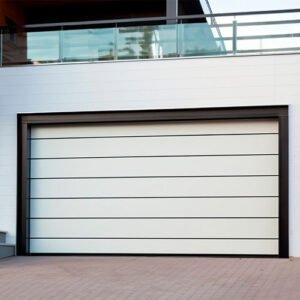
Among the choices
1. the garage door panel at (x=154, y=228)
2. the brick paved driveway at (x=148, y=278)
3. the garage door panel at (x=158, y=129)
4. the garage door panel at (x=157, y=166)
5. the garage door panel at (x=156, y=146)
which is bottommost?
the brick paved driveway at (x=148, y=278)

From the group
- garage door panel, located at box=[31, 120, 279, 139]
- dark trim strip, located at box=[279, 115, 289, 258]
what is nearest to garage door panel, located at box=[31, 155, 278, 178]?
dark trim strip, located at box=[279, 115, 289, 258]

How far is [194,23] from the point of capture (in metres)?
12.7

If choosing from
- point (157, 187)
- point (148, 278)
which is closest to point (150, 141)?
point (157, 187)

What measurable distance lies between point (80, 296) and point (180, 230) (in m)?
4.45

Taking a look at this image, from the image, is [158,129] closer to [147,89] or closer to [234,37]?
[147,89]

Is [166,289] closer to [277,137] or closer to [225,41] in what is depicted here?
[277,137]

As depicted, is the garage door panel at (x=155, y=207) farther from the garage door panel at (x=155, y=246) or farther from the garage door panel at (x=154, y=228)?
the garage door panel at (x=155, y=246)

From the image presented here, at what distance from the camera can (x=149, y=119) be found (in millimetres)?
12609

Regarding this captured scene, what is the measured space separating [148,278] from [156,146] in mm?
3678

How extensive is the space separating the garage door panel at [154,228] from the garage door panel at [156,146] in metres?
1.31

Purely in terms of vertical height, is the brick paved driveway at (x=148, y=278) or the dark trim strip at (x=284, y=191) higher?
the dark trim strip at (x=284, y=191)

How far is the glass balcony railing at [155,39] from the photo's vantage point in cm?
1234

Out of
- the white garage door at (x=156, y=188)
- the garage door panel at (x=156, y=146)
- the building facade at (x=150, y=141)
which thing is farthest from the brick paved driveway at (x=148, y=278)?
the garage door panel at (x=156, y=146)

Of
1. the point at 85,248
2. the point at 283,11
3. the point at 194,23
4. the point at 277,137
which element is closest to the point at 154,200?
the point at 85,248
